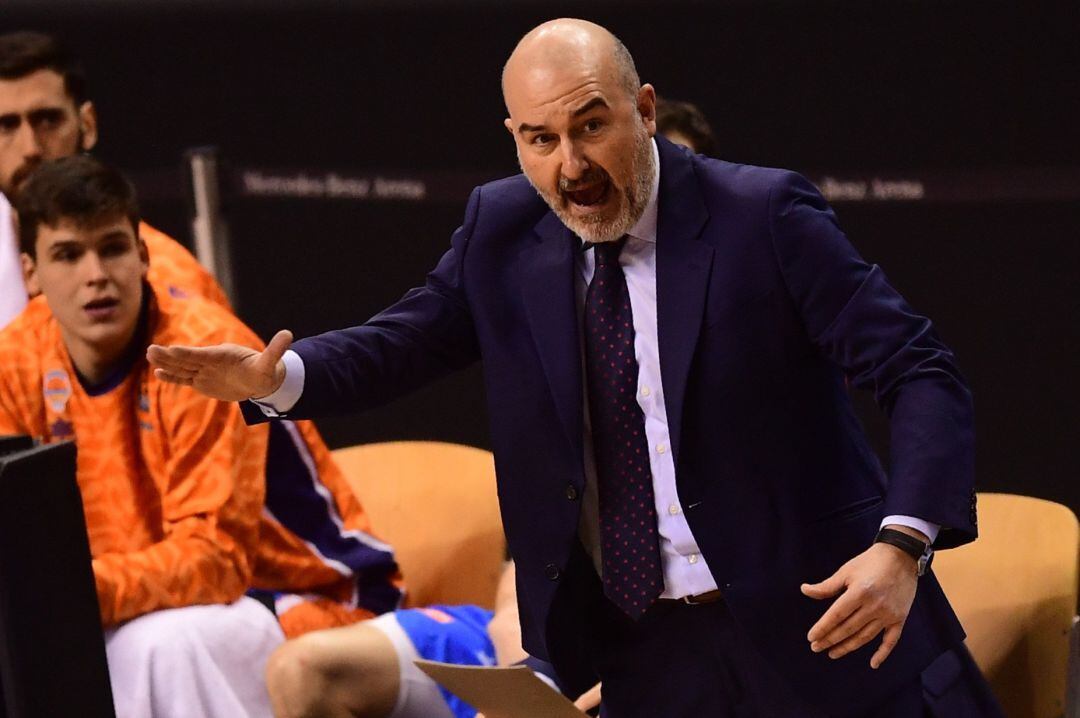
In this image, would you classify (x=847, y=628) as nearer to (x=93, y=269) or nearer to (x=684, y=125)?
(x=684, y=125)

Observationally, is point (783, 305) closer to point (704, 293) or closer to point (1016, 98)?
point (704, 293)

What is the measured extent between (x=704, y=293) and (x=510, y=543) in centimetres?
45

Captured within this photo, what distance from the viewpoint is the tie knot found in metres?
2.30

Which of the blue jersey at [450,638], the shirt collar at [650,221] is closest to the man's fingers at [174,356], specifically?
the shirt collar at [650,221]

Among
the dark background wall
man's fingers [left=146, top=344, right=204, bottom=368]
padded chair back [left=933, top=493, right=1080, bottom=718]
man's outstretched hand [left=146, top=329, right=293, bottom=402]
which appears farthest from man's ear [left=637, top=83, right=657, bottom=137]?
the dark background wall

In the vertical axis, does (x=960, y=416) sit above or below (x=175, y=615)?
above

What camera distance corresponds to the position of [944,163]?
150 inches

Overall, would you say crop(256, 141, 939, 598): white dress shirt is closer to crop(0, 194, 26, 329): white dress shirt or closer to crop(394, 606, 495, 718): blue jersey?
crop(394, 606, 495, 718): blue jersey

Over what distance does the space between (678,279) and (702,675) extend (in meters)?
0.53

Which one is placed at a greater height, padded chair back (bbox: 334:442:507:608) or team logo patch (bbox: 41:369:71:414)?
team logo patch (bbox: 41:369:71:414)

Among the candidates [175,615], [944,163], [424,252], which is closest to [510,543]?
[175,615]

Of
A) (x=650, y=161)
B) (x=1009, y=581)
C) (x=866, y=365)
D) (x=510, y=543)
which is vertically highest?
(x=650, y=161)

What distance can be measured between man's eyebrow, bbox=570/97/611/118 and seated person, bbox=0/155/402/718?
A: 1.35 meters

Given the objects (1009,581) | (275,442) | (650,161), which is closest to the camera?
(650,161)
